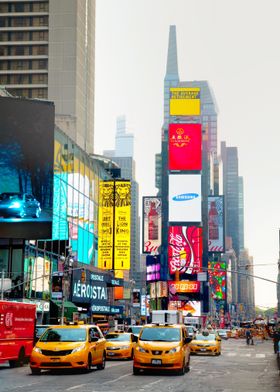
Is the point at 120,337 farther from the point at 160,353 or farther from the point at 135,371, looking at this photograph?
the point at 160,353

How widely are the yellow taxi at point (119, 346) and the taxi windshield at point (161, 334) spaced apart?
353 inches

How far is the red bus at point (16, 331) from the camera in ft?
95.1

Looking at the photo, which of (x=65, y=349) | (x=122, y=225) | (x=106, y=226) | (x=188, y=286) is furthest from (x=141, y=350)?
(x=188, y=286)

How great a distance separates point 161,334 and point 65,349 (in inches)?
151

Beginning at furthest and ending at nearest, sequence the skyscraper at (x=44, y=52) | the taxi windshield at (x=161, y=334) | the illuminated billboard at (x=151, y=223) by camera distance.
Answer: the illuminated billboard at (x=151, y=223) < the skyscraper at (x=44, y=52) < the taxi windshield at (x=161, y=334)

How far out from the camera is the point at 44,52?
11669 cm

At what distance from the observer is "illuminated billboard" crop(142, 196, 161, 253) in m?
174

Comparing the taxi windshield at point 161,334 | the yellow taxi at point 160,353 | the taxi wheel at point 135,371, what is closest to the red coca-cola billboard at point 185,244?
the taxi windshield at point 161,334

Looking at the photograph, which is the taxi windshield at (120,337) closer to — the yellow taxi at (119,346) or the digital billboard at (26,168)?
the yellow taxi at (119,346)

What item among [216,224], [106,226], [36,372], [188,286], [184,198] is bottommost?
[36,372]

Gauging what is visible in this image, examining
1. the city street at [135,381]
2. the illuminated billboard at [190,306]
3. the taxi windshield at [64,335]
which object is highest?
the illuminated billboard at [190,306]

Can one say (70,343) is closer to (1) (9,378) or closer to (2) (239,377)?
(1) (9,378)

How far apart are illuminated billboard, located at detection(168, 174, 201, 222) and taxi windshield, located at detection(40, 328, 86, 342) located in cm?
12858

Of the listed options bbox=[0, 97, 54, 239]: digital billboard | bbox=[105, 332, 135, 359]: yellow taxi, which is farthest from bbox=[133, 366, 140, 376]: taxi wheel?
bbox=[0, 97, 54, 239]: digital billboard
